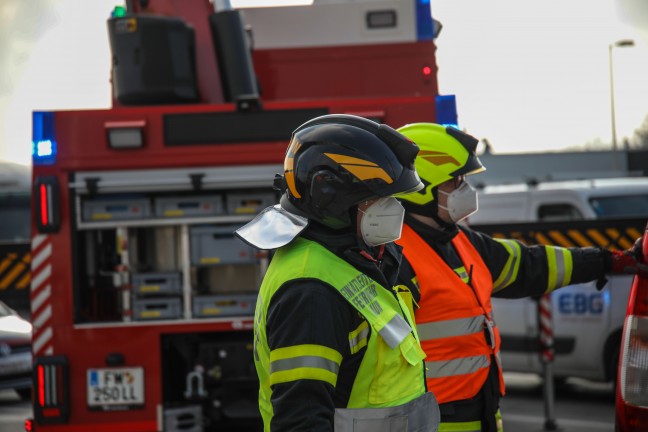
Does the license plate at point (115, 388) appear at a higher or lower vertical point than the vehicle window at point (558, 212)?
lower

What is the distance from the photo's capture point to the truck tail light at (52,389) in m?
6.76

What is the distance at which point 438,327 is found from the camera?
14.9 feet

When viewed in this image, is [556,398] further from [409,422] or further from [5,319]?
[409,422]

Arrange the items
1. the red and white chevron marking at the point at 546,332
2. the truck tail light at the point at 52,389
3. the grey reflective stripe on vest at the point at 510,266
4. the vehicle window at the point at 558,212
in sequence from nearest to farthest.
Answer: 1. the grey reflective stripe on vest at the point at 510,266
2. the truck tail light at the point at 52,389
3. the red and white chevron marking at the point at 546,332
4. the vehicle window at the point at 558,212

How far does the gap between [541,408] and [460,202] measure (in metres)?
6.27

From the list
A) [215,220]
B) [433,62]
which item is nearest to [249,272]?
[215,220]

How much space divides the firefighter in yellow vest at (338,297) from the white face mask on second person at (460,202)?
4.42ft

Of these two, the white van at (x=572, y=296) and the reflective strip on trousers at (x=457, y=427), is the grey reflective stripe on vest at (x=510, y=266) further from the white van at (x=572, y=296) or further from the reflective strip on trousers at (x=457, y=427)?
the white van at (x=572, y=296)

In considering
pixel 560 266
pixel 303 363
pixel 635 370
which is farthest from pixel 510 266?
pixel 303 363

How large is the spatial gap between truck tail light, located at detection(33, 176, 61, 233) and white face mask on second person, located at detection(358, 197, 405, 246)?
3.79m

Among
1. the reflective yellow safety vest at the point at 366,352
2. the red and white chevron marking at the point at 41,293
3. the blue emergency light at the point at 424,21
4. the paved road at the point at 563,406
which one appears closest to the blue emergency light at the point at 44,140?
the red and white chevron marking at the point at 41,293

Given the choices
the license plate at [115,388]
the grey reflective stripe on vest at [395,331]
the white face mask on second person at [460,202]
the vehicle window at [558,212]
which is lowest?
the license plate at [115,388]

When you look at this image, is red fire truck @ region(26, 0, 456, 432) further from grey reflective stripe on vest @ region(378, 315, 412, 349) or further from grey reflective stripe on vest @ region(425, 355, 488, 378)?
grey reflective stripe on vest @ region(378, 315, 412, 349)

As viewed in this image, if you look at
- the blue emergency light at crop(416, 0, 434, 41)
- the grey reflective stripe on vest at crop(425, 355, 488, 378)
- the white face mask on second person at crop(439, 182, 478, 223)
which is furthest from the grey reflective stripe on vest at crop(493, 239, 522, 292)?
the blue emergency light at crop(416, 0, 434, 41)
